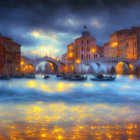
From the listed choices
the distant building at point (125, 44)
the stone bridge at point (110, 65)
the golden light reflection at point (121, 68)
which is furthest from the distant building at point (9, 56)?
the distant building at point (125, 44)

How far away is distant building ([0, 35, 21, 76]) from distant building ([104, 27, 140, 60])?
2297cm

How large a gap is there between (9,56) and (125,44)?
2536 centimetres

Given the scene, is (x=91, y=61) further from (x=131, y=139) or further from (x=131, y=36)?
(x=131, y=139)

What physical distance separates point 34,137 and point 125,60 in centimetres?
3872

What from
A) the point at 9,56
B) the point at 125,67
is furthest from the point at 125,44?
the point at 9,56

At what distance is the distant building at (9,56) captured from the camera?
2977 cm

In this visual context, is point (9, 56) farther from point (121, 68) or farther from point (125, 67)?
point (121, 68)

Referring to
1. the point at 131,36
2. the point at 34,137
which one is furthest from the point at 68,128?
the point at 131,36

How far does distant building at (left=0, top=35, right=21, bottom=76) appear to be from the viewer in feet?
97.7

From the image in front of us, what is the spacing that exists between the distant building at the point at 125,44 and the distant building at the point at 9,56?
22974 mm

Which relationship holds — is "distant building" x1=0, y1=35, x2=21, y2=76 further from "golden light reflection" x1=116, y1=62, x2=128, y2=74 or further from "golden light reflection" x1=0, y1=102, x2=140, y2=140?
"golden light reflection" x1=0, y1=102, x2=140, y2=140

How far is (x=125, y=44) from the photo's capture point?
147 feet

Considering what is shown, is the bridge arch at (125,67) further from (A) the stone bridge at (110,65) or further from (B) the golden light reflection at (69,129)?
(B) the golden light reflection at (69,129)

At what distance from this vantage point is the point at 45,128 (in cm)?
370
